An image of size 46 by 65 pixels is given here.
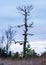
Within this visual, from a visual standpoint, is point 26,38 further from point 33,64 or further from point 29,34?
point 33,64

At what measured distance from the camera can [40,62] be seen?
12172 millimetres

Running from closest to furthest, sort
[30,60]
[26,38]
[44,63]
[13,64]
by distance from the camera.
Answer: [44,63] → [30,60] → [13,64] → [26,38]

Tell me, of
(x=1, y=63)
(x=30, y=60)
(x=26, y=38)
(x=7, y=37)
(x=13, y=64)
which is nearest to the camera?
(x=30, y=60)

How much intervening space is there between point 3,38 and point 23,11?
758 inches

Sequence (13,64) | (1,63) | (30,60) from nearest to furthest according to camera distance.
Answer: (30,60) < (13,64) < (1,63)

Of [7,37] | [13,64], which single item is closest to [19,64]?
[13,64]

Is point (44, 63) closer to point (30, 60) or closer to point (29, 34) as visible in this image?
point (30, 60)

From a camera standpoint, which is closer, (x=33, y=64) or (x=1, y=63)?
(x=33, y=64)

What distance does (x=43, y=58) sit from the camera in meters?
12.5

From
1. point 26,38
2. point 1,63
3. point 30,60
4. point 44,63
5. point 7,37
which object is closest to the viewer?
point 44,63

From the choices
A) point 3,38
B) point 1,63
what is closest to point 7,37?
point 3,38

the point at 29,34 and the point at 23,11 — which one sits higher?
the point at 23,11

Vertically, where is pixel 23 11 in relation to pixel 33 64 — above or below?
above

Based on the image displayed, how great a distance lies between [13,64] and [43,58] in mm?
2221
